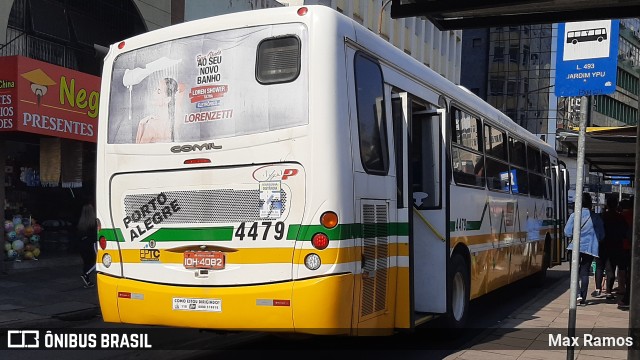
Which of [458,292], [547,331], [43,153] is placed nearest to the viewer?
[458,292]

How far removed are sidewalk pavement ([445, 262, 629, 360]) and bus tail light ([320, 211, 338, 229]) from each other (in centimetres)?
272

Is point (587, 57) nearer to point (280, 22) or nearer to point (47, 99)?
point (280, 22)

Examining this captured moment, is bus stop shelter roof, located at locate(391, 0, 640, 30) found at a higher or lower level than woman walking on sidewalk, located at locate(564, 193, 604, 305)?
higher

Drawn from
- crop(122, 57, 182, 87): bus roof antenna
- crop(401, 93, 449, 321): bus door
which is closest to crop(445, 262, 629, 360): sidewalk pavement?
crop(401, 93, 449, 321): bus door

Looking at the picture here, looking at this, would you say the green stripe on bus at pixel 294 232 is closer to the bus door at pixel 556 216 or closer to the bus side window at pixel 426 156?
the bus side window at pixel 426 156

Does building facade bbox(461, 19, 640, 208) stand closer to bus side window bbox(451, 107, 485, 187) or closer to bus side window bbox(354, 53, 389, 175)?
bus side window bbox(451, 107, 485, 187)

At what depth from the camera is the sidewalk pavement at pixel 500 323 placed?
7.81m

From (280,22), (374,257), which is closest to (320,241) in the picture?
(374,257)

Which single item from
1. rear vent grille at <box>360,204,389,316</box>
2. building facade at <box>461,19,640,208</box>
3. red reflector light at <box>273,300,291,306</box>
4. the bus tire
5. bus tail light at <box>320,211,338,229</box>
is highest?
building facade at <box>461,19,640,208</box>

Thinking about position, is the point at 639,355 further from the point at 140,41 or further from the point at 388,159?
the point at 140,41

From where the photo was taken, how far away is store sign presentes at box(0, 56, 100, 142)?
41.4ft

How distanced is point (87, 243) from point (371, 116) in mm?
8144

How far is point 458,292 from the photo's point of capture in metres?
8.56

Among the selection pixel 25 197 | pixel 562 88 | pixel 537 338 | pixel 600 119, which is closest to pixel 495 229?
pixel 537 338
